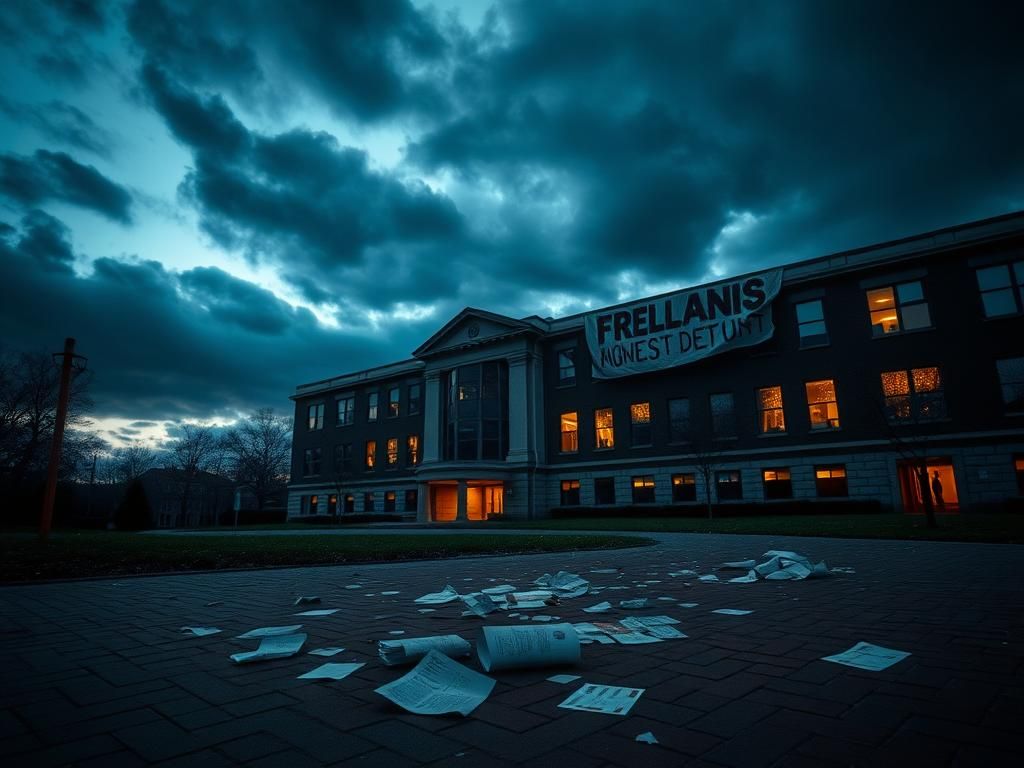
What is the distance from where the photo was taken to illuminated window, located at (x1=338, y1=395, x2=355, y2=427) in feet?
144

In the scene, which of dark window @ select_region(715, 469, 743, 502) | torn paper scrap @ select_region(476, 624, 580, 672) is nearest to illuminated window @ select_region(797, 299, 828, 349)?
dark window @ select_region(715, 469, 743, 502)

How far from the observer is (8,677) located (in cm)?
280

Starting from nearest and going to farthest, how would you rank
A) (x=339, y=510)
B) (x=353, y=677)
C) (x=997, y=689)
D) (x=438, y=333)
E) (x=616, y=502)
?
1. (x=997, y=689)
2. (x=353, y=677)
3. (x=616, y=502)
4. (x=438, y=333)
5. (x=339, y=510)

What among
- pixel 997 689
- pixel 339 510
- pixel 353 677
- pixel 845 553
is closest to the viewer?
pixel 997 689

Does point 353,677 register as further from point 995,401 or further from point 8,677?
point 995,401

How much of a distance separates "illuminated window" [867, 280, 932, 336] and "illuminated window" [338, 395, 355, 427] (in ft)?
118

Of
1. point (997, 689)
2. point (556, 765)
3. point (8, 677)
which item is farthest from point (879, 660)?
point (8, 677)

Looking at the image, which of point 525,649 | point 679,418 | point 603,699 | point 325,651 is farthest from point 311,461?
point 603,699

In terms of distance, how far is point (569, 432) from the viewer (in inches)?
1273

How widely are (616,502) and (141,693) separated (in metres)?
28.2

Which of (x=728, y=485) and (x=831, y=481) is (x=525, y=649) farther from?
(x=728, y=485)

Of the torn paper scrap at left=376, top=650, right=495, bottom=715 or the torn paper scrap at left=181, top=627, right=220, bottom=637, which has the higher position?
the torn paper scrap at left=376, top=650, right=495, bottom=715

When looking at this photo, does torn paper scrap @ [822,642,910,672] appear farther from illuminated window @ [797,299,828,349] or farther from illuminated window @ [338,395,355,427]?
illuminated window @ [338,395,355,427]

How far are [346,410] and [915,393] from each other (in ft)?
125
